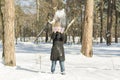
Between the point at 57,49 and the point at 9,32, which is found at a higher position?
the point at 9,32

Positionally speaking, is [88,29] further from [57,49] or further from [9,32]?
[57,49]

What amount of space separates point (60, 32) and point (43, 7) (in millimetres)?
35670

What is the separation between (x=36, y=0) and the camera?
51.9 m

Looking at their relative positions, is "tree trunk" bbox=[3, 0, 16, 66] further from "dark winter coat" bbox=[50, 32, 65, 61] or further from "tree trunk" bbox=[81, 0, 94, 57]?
"tree trunk" bbox=[81, 0, 94, 57]

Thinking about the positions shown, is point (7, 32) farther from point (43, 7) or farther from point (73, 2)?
point (73, 2)

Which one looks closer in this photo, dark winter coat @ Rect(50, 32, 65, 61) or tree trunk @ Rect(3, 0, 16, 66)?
dark winter coat @ Rect(50, 32, 65, 61)

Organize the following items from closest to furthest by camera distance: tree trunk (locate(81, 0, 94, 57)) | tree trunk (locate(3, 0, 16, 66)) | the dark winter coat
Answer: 1. the dark winter coat
2. tree trunk (locate(3, 0, 16, 66))
3. tree trunk (locate(81, 0, 94, 57))

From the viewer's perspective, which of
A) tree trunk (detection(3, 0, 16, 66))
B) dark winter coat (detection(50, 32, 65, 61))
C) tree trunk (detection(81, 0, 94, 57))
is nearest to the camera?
dark winter coat (detection(50, 32, 65, 61))

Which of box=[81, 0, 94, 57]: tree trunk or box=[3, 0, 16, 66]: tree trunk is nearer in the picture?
box=[3, 0, 16, 66]: tree trunk

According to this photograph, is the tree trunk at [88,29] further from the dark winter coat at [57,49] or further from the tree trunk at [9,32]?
the dark winter coat at [57,49]

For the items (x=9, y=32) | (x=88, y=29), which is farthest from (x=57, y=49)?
(x=88, y=29)

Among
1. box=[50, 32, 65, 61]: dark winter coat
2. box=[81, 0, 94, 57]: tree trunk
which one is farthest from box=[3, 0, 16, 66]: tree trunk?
box=[81, 0, 94, 57]: tree trunk

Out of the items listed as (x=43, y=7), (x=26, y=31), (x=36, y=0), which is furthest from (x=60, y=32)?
(x=26, y=31)

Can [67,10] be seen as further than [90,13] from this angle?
Yes
